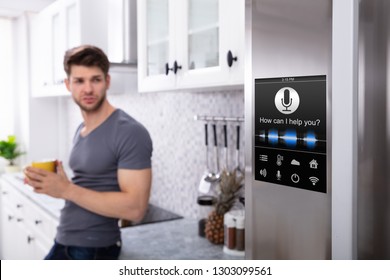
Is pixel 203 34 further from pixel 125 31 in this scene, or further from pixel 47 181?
pixel 47 181

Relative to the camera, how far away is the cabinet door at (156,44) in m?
1.58

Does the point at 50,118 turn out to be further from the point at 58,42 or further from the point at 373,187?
the point at 373,187

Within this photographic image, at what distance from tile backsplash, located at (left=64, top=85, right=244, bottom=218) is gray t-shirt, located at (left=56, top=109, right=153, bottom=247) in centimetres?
54

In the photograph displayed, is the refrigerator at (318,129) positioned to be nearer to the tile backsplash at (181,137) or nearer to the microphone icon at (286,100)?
the microphone icon at (286,100)

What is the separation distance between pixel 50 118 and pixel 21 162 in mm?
467

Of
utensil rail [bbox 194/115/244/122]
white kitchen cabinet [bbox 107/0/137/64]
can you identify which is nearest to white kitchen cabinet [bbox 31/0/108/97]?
white kitchen cabinet [bbox 107/0/137/64]

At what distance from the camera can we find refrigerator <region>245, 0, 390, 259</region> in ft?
2.11

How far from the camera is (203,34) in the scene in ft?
4.69

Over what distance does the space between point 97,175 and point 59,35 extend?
1495 millimetres

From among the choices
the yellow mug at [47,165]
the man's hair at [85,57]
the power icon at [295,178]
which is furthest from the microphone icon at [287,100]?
the yellow mug at [47,165]

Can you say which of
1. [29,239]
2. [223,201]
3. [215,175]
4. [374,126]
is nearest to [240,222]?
[223,201]

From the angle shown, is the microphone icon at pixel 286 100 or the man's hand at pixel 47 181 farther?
the man's hand at pixel 47 181

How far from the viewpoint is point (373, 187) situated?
2.15 ft

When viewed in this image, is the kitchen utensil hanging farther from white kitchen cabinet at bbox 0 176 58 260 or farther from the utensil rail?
white kitchen cabinet at bbox 0 176 58 260
